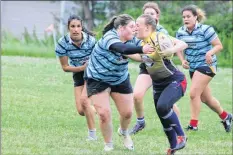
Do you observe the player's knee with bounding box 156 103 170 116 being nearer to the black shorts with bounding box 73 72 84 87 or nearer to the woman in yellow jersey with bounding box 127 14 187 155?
the woman in yellow jersey with bounding box 127 14 187 155

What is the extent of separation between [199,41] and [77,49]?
2.59 m

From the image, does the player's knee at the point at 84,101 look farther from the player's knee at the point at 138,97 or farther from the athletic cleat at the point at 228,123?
the athletic cleat at the point at 228,123

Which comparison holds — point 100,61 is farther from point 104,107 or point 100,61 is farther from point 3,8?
point 3,8

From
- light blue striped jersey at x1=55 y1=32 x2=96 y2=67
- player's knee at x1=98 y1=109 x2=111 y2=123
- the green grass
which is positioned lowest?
the green grass

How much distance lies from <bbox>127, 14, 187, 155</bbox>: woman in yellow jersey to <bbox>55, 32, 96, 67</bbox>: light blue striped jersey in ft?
4.34

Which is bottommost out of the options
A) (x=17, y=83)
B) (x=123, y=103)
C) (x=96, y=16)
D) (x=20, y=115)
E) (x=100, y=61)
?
(x=96, y=16)

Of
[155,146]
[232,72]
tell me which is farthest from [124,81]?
[232,72]

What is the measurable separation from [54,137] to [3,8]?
36264mm

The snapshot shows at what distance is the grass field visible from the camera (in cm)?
985

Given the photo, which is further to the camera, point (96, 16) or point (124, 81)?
point (96, 16)

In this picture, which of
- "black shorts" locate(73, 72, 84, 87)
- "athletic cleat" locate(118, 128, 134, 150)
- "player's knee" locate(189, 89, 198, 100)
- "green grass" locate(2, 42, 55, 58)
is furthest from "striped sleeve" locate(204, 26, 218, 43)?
"green grass" locate(2, 42, 55, 58)

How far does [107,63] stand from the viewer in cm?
959

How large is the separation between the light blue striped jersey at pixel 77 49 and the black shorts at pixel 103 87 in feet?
3.06

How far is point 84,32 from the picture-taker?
10.8 metres
